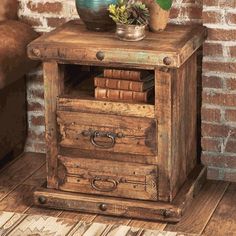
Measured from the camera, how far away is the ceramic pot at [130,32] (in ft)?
10.6

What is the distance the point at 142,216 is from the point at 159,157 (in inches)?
9.7

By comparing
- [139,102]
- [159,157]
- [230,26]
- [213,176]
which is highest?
[230,26]

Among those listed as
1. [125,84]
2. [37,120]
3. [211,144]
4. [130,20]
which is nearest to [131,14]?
[130,20]

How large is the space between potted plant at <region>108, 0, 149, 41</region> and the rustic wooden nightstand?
0.04m

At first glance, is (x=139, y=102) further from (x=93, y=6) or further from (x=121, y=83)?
(x=93, y=6)

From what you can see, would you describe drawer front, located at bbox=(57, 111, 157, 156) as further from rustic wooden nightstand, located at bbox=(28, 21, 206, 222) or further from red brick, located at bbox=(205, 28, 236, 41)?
red brick, located at bbox=(205, 28, 236, 41)

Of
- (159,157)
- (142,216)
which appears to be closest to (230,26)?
(159,157)

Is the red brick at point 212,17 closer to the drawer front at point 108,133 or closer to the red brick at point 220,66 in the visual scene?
the red brick at point 220,66

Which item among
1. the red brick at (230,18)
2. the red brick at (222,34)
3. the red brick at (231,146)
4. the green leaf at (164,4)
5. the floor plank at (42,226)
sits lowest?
the floor plank at (42,226)

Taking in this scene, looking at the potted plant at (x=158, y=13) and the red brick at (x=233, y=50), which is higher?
the potted plant at (x=158, y=13)

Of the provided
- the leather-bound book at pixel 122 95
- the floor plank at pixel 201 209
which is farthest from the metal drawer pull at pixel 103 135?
the floor plank at pixel 201 209

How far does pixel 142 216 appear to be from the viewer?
329 cm

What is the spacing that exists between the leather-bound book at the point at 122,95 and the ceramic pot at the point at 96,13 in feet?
0.93

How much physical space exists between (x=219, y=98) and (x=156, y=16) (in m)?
0.48
